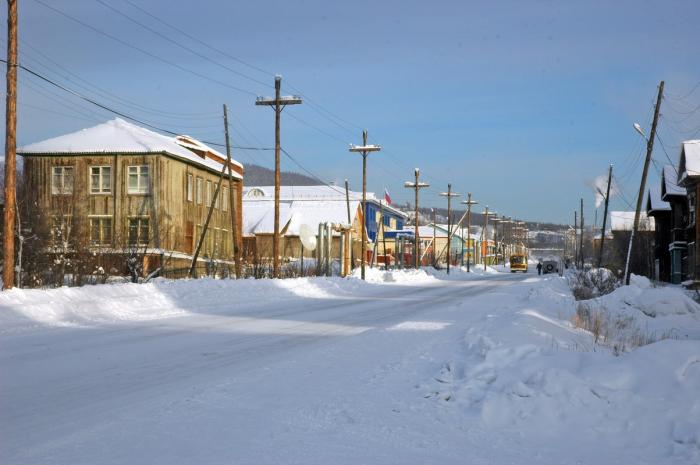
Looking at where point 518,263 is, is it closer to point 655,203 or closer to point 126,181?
point 655,203

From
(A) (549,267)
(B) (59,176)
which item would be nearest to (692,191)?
(B) (59,176)

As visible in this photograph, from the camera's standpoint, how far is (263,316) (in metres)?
18.1

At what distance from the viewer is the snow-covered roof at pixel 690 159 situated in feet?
147

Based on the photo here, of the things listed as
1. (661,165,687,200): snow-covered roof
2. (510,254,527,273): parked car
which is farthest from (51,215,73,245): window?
(510,254,527,273): parked car

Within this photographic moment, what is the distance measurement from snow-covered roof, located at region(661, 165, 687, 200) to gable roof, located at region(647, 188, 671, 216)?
16.3ft

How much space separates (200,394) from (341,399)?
1480 mm

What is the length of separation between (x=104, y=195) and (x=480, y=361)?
125ft

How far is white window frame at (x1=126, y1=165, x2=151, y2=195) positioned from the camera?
43.5 m

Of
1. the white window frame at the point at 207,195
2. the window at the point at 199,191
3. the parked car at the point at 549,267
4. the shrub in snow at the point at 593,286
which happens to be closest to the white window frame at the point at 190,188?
the window at the point at 199,191

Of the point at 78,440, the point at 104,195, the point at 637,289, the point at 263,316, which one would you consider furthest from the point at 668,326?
the point at 104,195

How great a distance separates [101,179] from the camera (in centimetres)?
4388

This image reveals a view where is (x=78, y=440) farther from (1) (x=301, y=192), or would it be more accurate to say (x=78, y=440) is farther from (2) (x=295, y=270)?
(1) (x=301, y=192)

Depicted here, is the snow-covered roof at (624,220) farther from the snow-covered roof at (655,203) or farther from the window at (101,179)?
the window at (101,179)

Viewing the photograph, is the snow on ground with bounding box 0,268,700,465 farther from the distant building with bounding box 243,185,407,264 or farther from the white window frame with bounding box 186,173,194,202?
the distant building with bounding box 243,185,407,264
